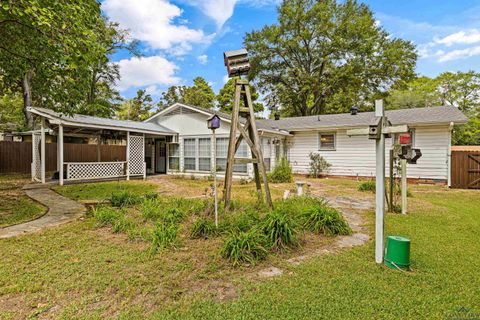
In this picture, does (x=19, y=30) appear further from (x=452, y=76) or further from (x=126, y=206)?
(x=452, y=76)

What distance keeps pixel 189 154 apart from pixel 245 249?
11054 millimetres

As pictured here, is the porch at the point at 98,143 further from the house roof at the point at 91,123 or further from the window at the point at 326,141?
the window at the point at 326,141

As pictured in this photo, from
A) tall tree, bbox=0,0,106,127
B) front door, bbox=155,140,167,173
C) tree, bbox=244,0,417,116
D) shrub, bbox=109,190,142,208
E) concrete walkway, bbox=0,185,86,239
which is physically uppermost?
tree, bbox=244,0,417,116

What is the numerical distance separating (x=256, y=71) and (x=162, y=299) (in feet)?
86.6

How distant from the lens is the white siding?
423 inches

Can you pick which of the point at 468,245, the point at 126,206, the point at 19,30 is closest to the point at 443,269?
the point at 468,245

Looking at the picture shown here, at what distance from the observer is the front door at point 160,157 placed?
606 inches

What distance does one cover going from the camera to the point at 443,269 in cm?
296

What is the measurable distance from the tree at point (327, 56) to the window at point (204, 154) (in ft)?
48.5

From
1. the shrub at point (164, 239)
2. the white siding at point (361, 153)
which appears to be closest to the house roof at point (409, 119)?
the white siding at point (361, 153)

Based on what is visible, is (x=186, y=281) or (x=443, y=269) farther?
(x=443, y=269)

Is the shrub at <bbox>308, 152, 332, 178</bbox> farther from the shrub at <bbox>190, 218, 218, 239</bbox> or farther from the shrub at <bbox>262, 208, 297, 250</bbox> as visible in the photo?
the shrub at <bbox>190, 218, 218, 239</bbox>

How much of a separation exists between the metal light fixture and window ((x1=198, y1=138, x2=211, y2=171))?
825cm

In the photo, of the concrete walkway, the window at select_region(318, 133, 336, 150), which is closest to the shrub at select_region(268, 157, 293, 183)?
the window at select_region(318, 133, 336, 150)
